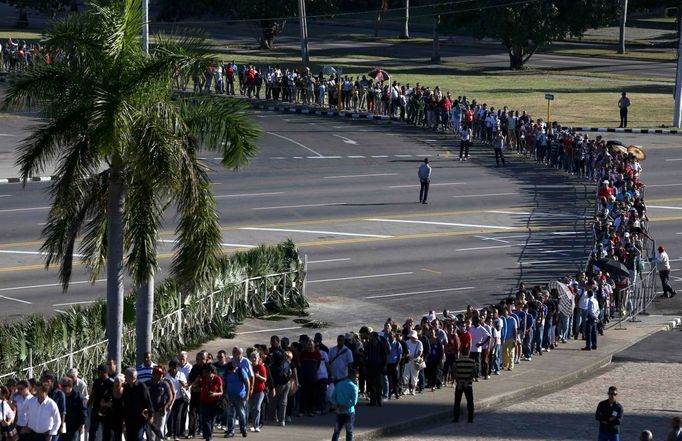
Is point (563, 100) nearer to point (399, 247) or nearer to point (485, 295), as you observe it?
point (399, 247)

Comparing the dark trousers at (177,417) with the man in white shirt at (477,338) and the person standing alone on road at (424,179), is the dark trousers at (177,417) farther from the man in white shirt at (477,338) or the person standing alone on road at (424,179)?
the person standing alone on road at (424,179)

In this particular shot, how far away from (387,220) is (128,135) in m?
22.9

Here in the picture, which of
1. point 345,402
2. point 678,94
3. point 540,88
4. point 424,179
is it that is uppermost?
point 678,94

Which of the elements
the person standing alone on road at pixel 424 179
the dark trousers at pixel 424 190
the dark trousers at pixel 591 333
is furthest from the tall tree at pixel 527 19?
the dark trousers at pixel 591 333

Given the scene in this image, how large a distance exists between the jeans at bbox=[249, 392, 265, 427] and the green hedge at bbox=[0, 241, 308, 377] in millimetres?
3989

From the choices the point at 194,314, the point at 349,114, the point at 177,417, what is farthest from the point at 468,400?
the point at 349,114

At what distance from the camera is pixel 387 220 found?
43844 mm

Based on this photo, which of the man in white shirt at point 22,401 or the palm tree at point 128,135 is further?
the palm tree at point 128,135

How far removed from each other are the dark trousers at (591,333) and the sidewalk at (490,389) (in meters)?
0.23

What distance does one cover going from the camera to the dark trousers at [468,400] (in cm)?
2314

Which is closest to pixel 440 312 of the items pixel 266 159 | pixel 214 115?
pixel 214 115

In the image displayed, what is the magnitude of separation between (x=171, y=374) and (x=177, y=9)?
78019mm

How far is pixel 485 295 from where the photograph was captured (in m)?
35.3

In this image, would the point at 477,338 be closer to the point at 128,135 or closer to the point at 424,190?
the point at 128,135
